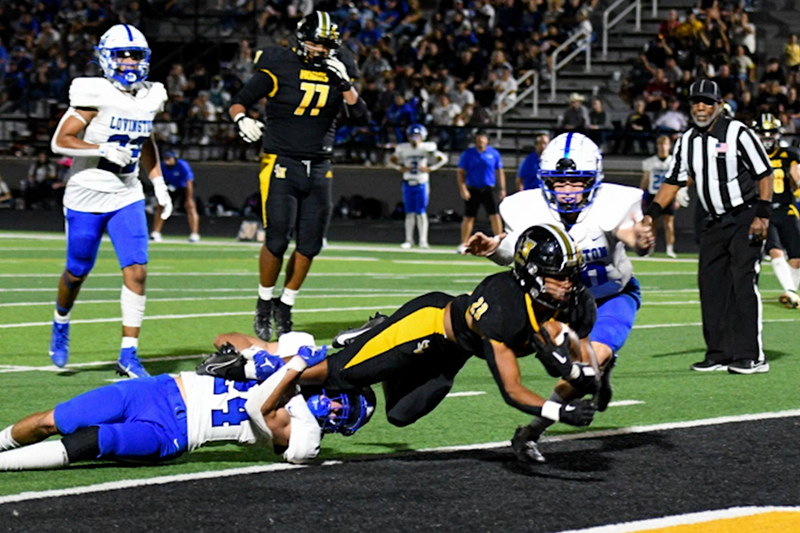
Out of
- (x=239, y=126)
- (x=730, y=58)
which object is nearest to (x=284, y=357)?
(x=239, y=126)

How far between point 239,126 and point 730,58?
1647 centimetres

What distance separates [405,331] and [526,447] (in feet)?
2.29

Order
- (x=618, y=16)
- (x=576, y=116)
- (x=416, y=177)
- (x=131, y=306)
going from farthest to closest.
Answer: (x=618, y=16) < (x=576, y=116) < (x=416, y=177) < (x=131, y=306)

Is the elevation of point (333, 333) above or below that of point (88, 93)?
below

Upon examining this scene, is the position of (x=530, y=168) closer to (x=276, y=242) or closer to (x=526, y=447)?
(x=276, y=242)

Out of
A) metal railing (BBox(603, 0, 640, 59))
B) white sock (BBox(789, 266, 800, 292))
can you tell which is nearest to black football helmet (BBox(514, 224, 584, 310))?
white sock (BBox(789, 266, 800, 292))

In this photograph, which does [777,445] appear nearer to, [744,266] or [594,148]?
[594,148]

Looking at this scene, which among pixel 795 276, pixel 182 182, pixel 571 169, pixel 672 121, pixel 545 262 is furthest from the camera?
pixel 672 121

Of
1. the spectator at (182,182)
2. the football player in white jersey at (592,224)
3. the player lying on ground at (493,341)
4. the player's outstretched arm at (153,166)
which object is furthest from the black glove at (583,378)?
the spectator at (182,182)

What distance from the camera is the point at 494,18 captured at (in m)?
27.2

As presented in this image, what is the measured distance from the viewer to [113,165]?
7805 mm

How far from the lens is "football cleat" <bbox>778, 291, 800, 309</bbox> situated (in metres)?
12.6

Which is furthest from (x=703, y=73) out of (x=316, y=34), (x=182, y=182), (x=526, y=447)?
(x=526, y=447)

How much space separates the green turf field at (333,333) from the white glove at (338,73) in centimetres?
183
